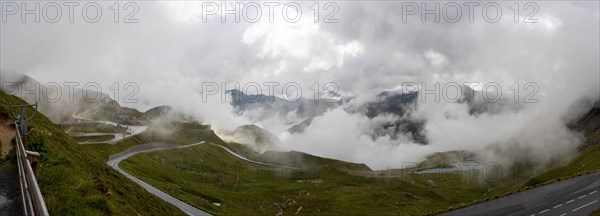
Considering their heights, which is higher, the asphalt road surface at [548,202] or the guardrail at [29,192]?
the guardrail at [29,192]

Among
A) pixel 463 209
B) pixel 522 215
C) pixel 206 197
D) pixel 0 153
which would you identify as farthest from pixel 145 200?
pixel 206 197

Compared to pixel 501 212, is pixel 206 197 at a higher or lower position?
lower

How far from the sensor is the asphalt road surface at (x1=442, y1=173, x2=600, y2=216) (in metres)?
71.9

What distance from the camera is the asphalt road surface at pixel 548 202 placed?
71.9 meters

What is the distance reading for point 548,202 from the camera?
257 ft

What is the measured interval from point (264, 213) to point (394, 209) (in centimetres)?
5805

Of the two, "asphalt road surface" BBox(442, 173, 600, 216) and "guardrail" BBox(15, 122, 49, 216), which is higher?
"guardrail" BBox(15, 122, 49, 216)

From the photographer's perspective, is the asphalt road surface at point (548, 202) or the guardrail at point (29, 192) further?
the asphalt road surface at point (548, 202)

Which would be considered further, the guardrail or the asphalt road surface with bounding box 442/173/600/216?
the asphalt road surface with bounding box 442/173/600/216

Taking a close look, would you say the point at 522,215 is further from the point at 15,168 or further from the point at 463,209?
the point at 15,168

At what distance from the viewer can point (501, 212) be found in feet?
234

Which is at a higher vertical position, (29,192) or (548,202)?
(29,192)

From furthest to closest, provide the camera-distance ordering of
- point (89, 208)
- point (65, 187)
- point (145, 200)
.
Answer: point (145, 200)
point (65, 187)
point (89, 208)

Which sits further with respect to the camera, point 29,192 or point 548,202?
point 548,202
